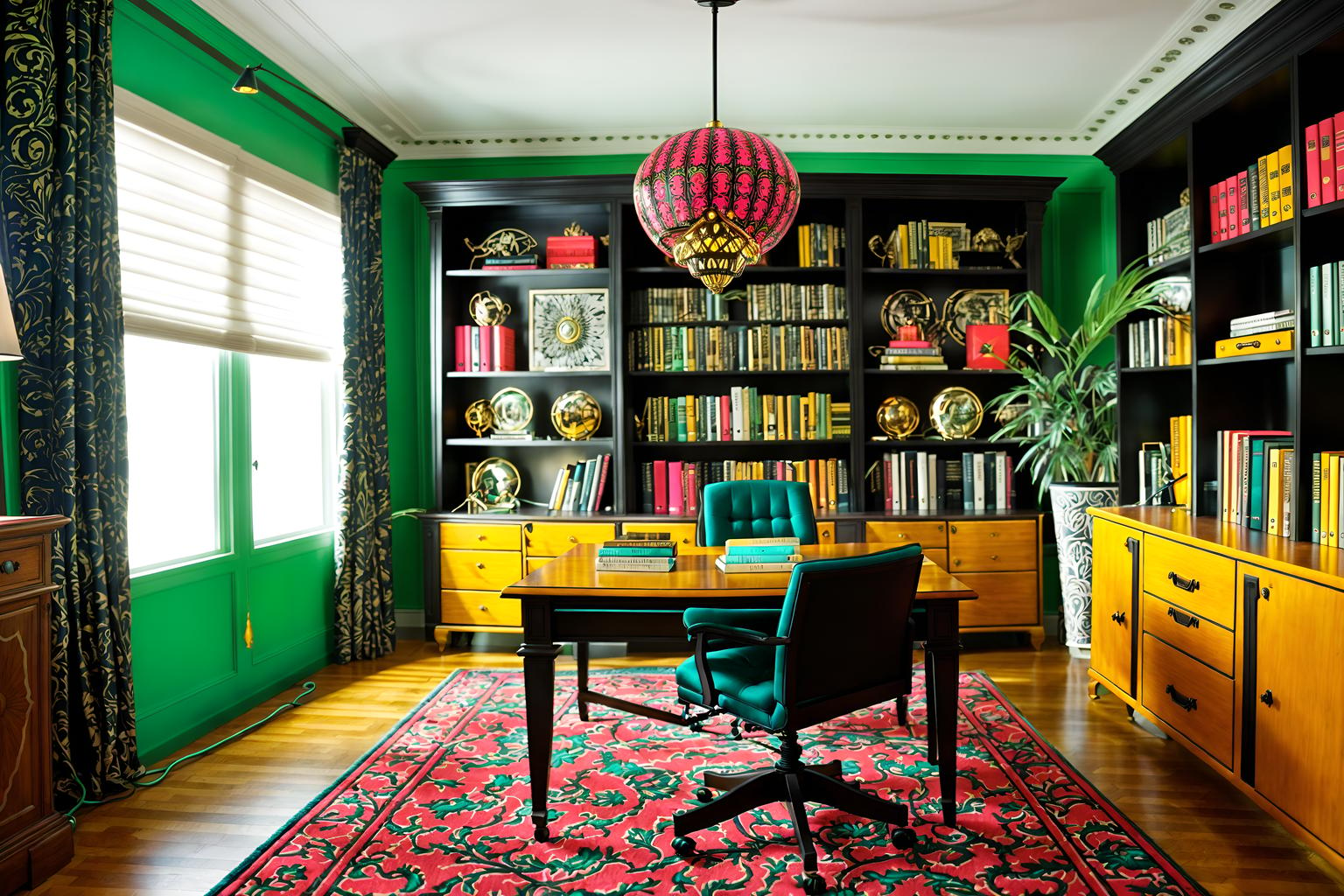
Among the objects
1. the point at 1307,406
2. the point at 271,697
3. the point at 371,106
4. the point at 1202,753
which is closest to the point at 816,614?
the point at 1202,753

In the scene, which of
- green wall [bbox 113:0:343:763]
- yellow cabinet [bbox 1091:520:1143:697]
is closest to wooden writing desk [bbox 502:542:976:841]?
yellow cabinet [bbox 1091:520:1143:697]

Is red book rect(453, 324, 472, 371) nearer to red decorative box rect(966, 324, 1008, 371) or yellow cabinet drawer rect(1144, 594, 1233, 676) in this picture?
red decorative box rect(966, 324, 1008, 371)

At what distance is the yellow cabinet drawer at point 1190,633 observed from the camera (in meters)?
2.61

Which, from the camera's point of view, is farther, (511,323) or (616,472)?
(511,323)

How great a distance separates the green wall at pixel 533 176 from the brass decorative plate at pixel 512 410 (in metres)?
0.41

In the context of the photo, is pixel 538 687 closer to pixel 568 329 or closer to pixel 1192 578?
pixel 1192 578

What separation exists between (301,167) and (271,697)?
2500mm

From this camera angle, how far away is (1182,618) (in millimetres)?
2861

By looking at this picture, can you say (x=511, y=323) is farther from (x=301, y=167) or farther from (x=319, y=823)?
(x=319, y=823)

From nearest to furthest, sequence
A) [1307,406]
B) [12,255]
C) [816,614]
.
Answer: [816,614]
[12,255]
[1307,406]

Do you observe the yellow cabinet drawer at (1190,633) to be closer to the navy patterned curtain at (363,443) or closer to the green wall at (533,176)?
the green wall at (533,176)

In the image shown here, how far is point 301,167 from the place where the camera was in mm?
4062

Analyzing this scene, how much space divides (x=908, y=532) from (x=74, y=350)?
3.67 metres

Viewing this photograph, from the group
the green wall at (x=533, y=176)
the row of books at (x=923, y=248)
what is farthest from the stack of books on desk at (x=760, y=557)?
the green wall at (x=533, y=176)
